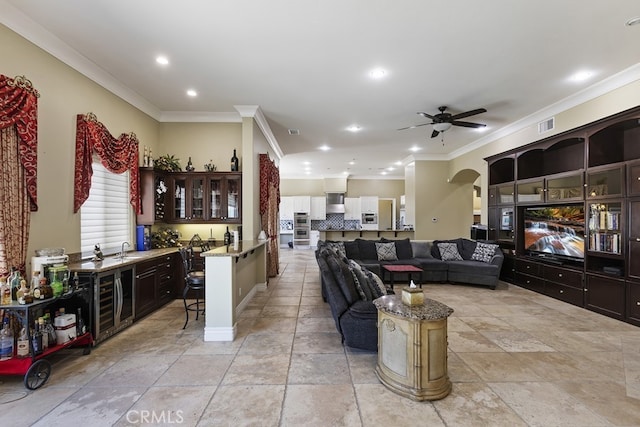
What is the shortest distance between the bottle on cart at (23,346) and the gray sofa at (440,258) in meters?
4.35

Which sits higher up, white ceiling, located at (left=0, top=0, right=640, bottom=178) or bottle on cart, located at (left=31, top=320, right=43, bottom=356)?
white ceiling, located at (left=0, top=0, right=640, bottom=178)

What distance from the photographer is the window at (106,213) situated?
12.6ft

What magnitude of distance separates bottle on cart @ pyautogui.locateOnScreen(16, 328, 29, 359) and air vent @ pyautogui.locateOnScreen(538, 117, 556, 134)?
751 cm

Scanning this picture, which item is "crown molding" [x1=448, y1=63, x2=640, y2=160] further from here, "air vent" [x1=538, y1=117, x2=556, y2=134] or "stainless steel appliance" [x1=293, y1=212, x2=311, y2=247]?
"stainless steel appliance" [x1=293, y1=212, x2=311, y2=247]

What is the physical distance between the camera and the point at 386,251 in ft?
22.2

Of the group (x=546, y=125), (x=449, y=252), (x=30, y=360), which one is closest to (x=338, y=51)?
(x=30, y=360)

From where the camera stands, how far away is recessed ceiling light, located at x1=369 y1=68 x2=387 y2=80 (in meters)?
3.73

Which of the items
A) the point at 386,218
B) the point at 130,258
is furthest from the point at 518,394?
the point at 386,218

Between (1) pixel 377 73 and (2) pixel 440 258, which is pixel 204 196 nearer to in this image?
(1) pixel 377 73

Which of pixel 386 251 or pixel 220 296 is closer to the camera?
pixel 220 296

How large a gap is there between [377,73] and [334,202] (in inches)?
349

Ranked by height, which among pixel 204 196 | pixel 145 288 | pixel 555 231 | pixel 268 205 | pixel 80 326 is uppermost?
pixel 204 196

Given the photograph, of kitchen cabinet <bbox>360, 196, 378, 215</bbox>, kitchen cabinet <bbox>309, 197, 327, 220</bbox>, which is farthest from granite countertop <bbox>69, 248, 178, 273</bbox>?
kitchen cabinet <bbox>360, 196, 378, 215</bbox>

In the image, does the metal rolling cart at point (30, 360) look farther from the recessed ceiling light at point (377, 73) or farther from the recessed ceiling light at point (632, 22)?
the recessed ceiling light at point (632, 22)
